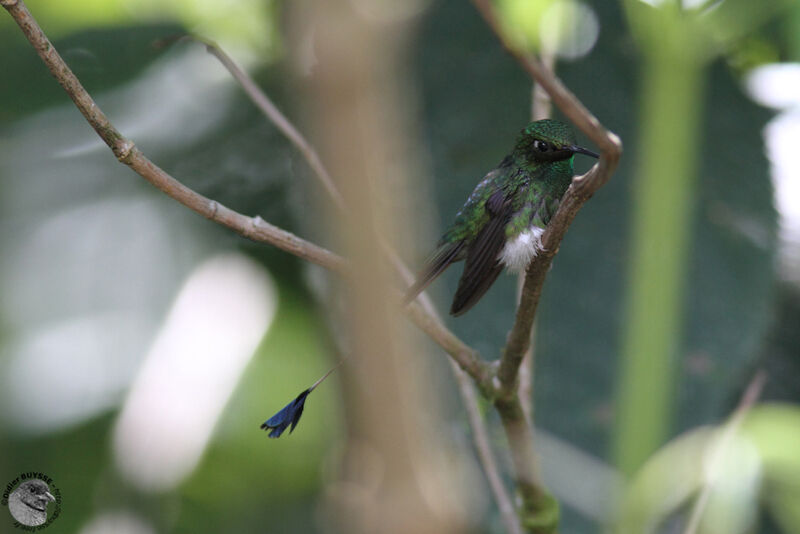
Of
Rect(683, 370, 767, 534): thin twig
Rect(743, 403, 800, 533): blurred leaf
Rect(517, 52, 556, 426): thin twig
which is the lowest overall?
Rect(743, 403, 800, 533): blurred leaf

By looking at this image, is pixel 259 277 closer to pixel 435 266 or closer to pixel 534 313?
pixel 435 266

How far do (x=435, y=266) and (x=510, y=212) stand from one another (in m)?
0.26

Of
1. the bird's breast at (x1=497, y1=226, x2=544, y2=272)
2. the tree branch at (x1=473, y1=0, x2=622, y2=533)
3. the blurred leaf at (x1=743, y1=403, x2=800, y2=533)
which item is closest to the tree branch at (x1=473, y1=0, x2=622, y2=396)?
the tree branch at (x1=473, y1=0, x2=622, y2=533)

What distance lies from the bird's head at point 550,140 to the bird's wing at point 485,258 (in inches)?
4.8

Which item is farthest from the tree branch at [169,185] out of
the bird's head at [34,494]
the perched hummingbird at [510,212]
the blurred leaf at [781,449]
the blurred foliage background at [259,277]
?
the bird's head at [34,494]

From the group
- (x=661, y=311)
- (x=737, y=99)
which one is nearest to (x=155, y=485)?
(x=661, y=311)

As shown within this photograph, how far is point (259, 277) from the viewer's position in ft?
5.33

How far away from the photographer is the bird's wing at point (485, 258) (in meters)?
1.11

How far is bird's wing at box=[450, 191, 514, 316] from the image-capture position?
111 cm

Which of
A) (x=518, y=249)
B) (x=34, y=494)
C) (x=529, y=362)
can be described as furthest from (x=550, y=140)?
(x=34, y=494)

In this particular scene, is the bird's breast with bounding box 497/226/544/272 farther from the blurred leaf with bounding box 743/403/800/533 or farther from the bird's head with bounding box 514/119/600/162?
the blurred leaf with bounding box 743/403/800/533

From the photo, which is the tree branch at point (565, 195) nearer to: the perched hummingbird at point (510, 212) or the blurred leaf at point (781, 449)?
the perched hummingbird at point (510, 212)

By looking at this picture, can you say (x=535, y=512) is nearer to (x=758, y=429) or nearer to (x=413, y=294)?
(x=413, y=294)

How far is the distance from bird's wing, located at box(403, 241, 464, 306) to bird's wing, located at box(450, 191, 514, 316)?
21 mm
